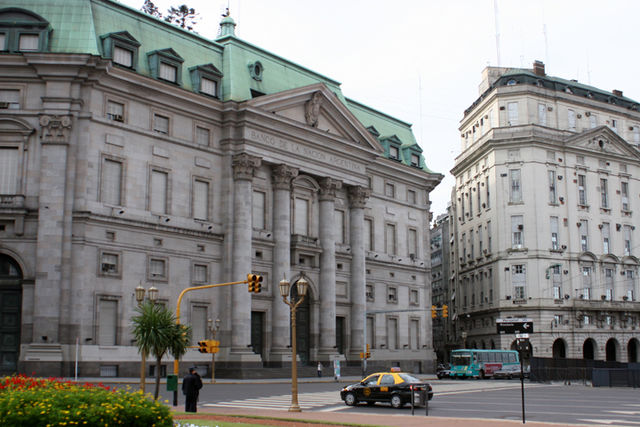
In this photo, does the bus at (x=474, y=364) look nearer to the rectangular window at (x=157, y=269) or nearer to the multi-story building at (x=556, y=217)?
the multi-story building at (x=556, y=217)

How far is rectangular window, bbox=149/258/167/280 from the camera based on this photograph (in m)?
52.8

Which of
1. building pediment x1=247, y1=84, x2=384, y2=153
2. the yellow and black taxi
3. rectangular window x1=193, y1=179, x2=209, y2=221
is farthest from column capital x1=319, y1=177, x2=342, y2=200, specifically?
the yellow and black taxi

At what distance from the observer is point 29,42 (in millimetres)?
50000

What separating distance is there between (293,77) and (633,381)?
118ft

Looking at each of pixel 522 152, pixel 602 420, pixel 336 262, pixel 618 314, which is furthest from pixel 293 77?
pixel 618 314

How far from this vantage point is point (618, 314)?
92.2 meters

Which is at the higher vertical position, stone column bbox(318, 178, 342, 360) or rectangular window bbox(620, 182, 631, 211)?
rectangular window bbox(620, 182, 631, 211)

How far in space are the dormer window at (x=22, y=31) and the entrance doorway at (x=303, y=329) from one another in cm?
2705

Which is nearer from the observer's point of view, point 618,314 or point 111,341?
point 111,341

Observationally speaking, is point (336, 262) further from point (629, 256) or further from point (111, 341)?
point (629, 256)

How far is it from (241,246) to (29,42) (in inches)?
787

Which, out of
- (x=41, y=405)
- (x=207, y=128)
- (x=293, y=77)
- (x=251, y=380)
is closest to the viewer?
(x=41, y=405)

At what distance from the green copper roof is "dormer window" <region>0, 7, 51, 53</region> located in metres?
0.78

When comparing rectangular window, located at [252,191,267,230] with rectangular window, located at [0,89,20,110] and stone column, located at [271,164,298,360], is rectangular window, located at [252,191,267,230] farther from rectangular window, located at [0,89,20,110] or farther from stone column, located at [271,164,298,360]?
rectangular window, located at [0,89,20,110]
